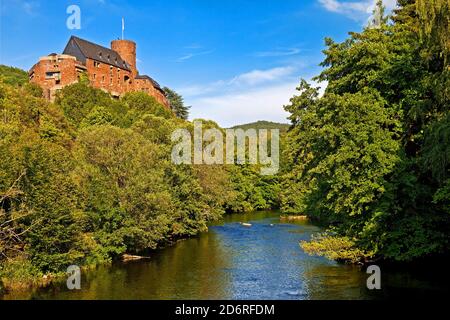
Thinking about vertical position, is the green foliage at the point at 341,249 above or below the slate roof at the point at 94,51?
below

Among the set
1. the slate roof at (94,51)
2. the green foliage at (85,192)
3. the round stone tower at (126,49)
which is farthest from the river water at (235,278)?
the round stone tower at (126,49)

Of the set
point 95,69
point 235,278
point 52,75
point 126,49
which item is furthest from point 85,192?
point 126,49

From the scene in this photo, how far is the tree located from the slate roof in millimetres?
17589

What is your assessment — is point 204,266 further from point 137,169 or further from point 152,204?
point 137,169

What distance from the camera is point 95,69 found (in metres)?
83.9

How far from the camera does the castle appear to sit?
78.4 m

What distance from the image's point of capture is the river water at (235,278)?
24.0m

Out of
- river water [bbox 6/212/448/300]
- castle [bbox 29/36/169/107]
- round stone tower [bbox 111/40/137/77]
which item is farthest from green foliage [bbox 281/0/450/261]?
round stone tower [bbox 111/40/137/77]

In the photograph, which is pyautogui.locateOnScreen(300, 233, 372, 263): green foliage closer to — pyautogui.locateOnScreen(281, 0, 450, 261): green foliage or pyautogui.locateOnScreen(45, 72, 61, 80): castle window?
pyautogui.locateOnScreen(281, 0, 450, 261): green foliage

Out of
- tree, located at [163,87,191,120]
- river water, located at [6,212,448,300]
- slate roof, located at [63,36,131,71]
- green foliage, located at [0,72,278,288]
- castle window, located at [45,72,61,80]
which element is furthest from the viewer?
tree, located at [163,87,191,120]

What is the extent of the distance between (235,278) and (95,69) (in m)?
64.3

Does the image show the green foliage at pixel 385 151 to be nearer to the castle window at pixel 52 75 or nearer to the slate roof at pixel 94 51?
the castle window at pixel 52 75

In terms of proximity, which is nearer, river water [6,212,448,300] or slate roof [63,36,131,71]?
river water [6,212,448,300]
